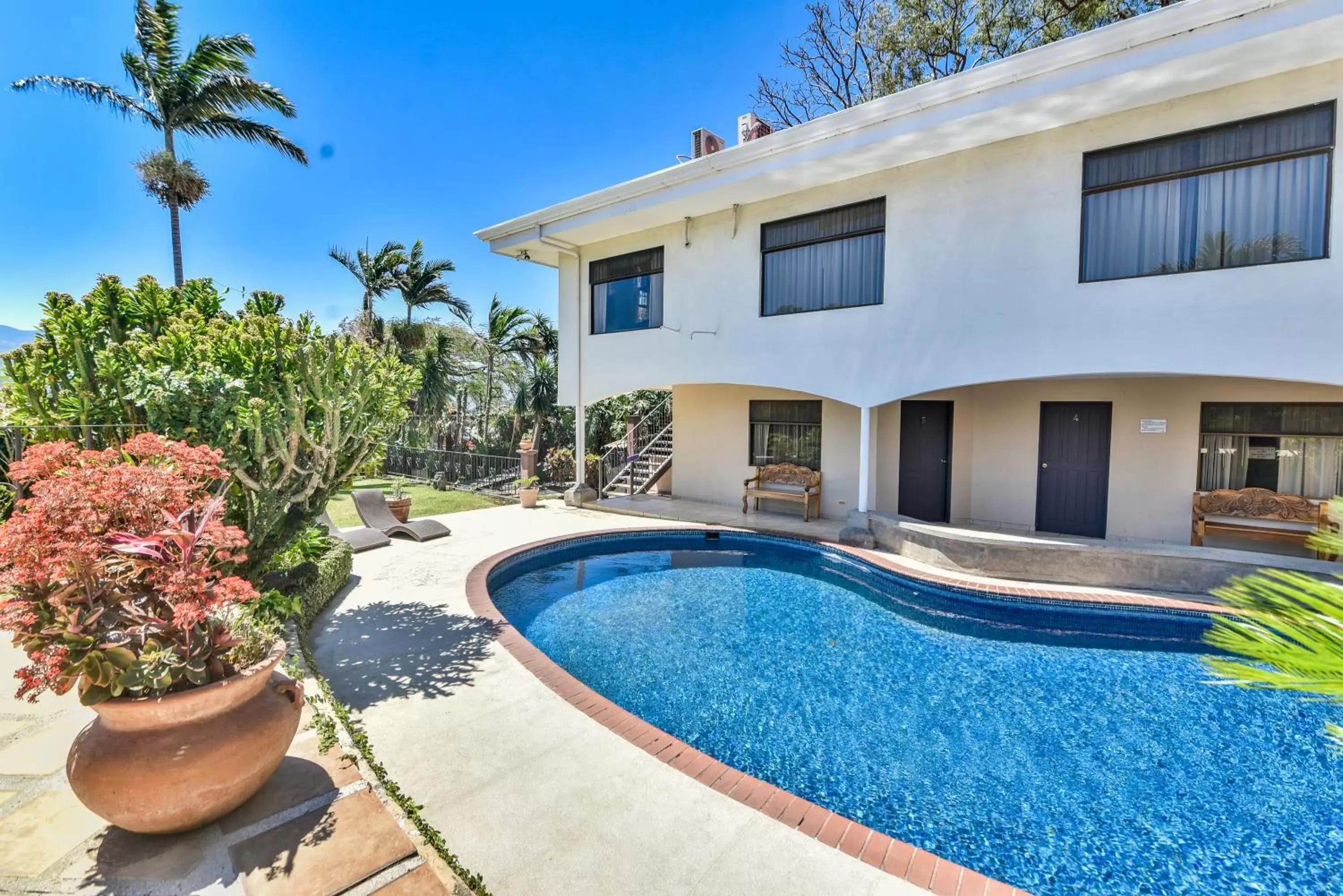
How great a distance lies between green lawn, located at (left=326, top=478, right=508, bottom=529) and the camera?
1349 cm

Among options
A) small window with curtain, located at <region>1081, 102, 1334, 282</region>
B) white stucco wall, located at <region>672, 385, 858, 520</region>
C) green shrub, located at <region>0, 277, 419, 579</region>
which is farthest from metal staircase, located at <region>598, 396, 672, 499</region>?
small window with curtain, located at <region>1081, 102, 1334, 282</region>

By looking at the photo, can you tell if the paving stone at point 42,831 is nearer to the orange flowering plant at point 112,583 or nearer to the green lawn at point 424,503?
the orange flowering plant at point 112,583

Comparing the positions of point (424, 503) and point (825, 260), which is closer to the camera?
point (825, 260)

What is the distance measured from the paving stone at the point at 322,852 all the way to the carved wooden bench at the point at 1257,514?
37.6ft

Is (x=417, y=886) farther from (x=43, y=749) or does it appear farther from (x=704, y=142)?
(x=704, y=142)

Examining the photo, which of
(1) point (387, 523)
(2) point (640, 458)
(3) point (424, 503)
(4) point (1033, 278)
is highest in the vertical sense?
(4) point (1033, 278)

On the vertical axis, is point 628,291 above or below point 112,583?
above

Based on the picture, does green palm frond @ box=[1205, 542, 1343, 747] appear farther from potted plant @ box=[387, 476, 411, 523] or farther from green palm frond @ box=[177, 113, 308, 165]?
green palm frond @ box=[177, 113, 308, 165]

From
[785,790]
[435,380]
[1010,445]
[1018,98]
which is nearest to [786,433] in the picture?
[1010,445]

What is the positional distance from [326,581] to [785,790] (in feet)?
20.1

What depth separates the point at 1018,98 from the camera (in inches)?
299

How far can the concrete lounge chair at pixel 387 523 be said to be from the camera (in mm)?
10852

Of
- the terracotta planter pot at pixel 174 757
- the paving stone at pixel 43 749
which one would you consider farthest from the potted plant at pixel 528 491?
the terracotta planter pot at pixel 174 757

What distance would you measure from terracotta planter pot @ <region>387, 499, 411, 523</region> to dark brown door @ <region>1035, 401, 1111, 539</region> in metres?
12.3
